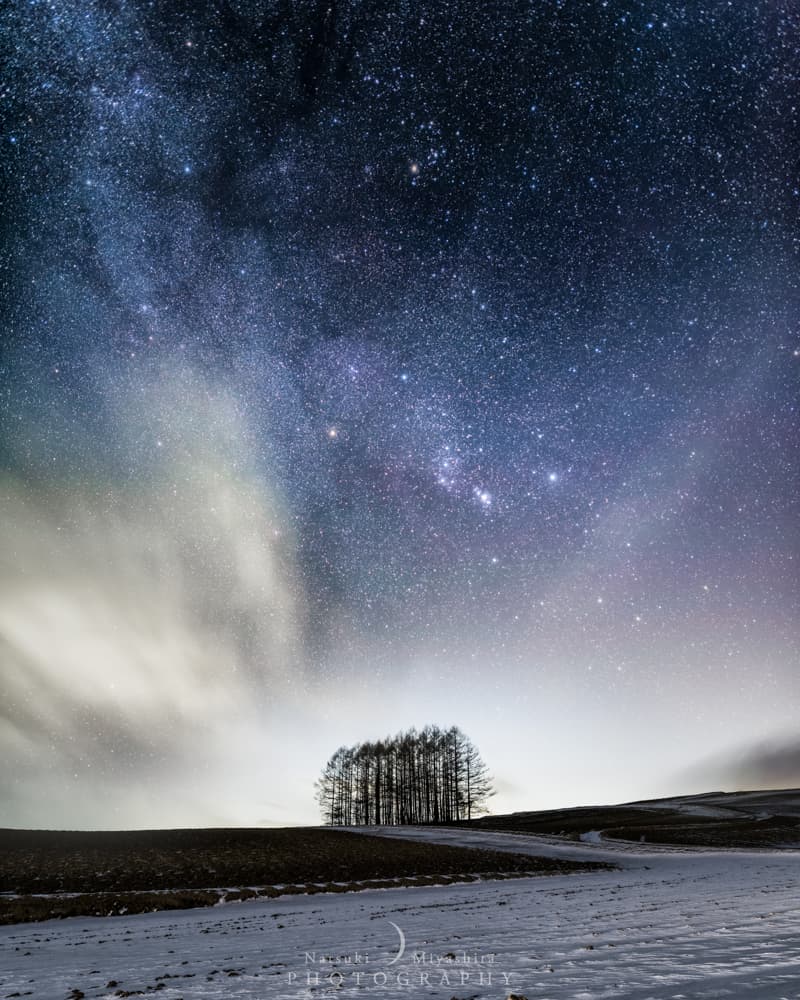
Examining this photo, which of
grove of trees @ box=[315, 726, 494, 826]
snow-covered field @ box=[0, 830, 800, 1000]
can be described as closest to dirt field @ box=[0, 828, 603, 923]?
snow-covered field @ box=[0, 830, 800, 1000]

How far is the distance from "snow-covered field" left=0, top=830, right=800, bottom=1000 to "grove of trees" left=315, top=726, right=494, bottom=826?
6704 cm

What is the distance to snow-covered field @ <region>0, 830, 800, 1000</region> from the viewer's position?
6.74 m

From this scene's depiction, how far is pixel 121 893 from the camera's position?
22.1m

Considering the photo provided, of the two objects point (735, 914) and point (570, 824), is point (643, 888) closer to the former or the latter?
point (735, 914)

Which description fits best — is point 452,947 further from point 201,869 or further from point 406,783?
point 406,783

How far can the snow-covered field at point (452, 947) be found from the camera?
6.74 metres

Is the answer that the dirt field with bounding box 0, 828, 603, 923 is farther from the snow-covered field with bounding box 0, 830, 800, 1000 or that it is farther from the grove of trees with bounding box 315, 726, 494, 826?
the grove of trees with bounding box 315, 726, 494, 826

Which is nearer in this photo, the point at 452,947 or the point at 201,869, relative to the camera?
the point at 452,947

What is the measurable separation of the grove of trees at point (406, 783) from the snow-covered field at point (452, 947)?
6704cm

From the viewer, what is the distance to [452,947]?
388 inches

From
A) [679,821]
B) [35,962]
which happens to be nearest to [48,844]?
[35,962]

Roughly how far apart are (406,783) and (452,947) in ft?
264

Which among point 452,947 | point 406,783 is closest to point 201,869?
point 452,947

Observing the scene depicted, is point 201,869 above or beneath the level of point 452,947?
beneath
